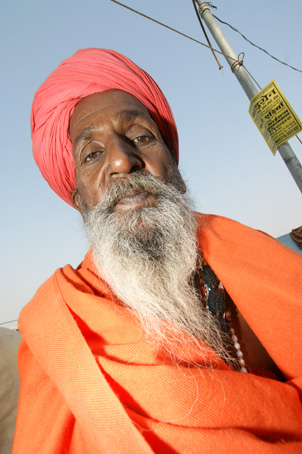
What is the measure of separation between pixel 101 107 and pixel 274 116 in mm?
1654

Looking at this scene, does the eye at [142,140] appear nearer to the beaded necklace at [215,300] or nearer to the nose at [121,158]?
the nose at [121,158]

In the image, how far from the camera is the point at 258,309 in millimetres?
1203

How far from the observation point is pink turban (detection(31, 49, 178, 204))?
179cm

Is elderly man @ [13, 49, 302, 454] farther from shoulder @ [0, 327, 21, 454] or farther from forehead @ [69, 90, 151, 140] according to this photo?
shoulder @ [0, 327, 21, 454]

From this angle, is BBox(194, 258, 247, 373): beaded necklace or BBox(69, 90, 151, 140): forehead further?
BBox(69, 90, 151, 140): forehead

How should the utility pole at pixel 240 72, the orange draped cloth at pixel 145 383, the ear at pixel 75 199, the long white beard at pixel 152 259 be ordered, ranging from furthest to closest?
the utility pole at pixel 240 72 < the ear at pixel 75 199 < the long white beard at pixel 152 259 < the orange draped cloth at pixel 145 383

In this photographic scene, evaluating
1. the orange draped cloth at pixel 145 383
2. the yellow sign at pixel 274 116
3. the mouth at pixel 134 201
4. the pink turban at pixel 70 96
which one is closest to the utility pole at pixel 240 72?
the yellow sign at pixel 274 116

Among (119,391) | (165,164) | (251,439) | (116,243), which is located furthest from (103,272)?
(251,439)

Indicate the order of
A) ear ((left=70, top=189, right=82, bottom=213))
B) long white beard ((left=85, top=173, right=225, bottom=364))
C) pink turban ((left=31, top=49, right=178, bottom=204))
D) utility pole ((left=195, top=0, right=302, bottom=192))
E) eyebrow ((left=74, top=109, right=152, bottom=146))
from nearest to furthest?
long white beard ((left=85, top=173, right=225, bottom=364)) → eyebrow ((left=74, top=109, right=152, bottom=146)) → pink turban ((left=31, top=49, right=178, bottom=204)) → ear ((left=70, top=189, right=82, bottom=213)) → utility pole ((left=195, top=0, right=302, bottom=192))

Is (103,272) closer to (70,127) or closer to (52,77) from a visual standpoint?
(70,127)

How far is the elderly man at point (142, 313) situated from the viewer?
801 mm

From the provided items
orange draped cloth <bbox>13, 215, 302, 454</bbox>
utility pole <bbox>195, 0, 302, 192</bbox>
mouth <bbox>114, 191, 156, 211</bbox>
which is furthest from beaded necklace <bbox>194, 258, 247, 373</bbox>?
utility pole <bbox>195, 0, 302, 192</bbox>

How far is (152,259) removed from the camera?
126cm

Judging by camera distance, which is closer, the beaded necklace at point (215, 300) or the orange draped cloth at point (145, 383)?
the orange draped cloth at point (145, 383)
